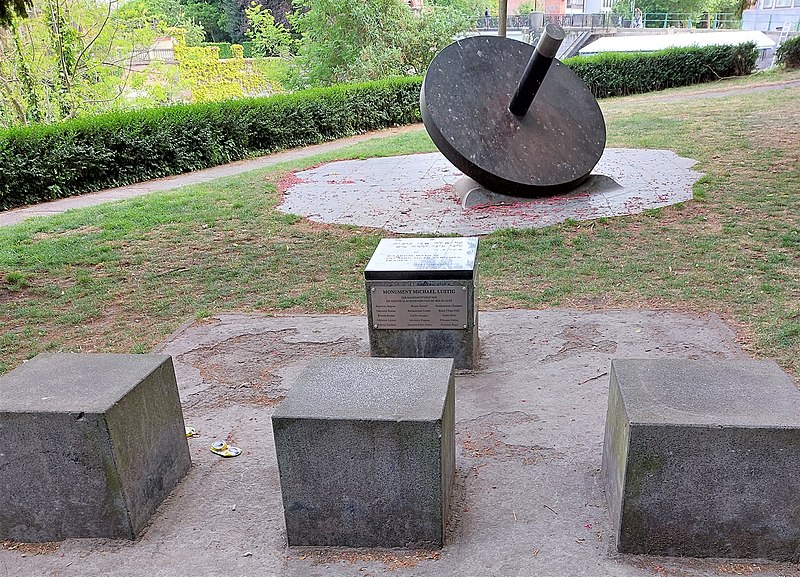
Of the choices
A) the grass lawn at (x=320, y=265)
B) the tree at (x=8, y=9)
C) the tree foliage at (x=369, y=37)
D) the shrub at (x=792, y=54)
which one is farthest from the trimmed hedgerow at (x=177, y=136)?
the shrub at (x=792, y=54)

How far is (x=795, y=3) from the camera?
4144cm

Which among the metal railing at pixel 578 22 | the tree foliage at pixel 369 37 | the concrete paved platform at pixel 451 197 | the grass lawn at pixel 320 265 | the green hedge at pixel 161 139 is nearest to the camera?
the grass lawn at pixel 320 265

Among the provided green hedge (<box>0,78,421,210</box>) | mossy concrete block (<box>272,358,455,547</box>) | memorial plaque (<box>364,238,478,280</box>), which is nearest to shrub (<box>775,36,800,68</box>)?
green hedge (<box>0,78,421,210</box>)

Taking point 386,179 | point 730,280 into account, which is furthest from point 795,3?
point 730,280

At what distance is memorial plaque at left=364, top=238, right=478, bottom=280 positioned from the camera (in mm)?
3816

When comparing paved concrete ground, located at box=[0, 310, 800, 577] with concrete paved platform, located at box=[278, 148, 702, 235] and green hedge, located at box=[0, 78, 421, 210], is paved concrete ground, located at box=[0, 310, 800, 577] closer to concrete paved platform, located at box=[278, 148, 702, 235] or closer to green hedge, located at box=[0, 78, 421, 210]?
concrete paved platform, located at box=[278, 148, 702, 235]

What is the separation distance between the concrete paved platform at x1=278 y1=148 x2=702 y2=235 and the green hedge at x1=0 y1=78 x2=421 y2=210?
2.75 m

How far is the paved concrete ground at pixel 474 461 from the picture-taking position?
2541mm

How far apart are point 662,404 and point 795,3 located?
48.5 m

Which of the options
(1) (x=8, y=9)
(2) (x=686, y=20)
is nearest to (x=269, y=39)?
(1) (x=8, y=9)

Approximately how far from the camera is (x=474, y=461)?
3158 millimetres

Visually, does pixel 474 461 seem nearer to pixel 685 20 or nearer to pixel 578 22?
pixel 578 22

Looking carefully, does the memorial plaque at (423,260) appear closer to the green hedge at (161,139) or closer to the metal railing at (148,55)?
the green hedge at (161,139)

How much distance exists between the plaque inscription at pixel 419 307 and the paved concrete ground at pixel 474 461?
0.39m
